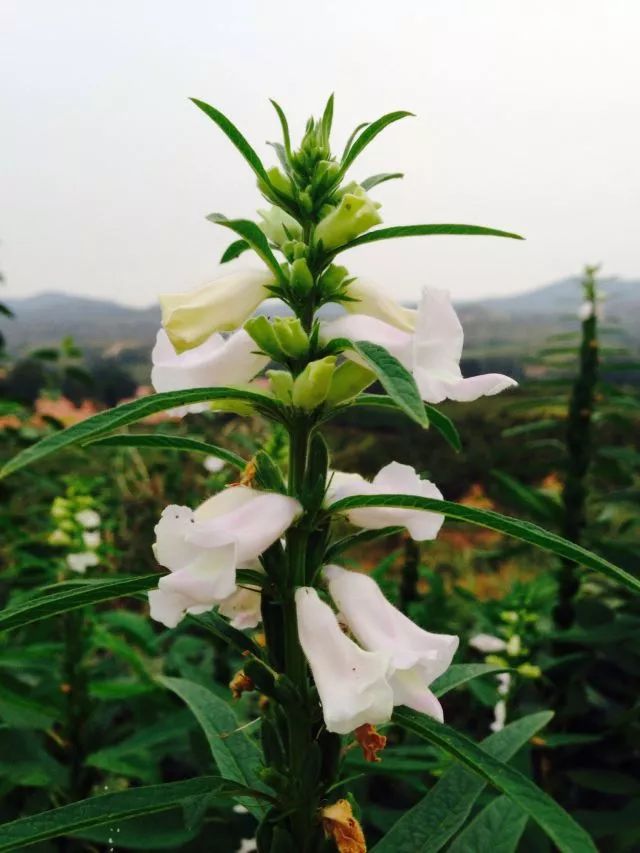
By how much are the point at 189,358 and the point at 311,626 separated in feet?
1.24

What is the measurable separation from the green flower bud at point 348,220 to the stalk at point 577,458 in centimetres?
195

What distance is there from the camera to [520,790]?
0.89 m

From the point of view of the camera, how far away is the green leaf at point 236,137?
0.96 metres

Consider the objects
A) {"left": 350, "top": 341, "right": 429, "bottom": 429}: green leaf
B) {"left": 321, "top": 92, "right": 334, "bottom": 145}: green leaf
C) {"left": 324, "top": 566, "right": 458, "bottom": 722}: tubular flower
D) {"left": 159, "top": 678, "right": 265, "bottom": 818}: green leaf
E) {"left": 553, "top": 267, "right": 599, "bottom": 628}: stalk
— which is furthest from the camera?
{"left": 553, "top": 267, "right": 599, "bottom": 628}: stalk

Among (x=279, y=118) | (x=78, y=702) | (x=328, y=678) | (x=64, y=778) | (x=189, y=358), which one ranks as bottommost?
(x=64, y=778)

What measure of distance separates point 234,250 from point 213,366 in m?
0.18

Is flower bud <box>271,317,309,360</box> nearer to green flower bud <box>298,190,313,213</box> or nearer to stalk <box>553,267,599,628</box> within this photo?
green flower bud <box>298,190,313,213</box>

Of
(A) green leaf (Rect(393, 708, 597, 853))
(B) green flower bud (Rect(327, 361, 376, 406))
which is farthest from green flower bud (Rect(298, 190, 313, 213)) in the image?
(A) green leaf (Rect(393, 708, 597, 853))

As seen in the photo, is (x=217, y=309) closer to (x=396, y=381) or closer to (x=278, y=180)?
(x=278, y=180)

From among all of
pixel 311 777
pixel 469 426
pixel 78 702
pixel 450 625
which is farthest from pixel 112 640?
pixel 469 426

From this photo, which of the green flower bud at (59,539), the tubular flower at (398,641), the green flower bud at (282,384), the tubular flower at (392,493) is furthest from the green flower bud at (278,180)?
the green flower bud at (59,539)

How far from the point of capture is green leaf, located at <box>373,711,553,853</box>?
3.77ft

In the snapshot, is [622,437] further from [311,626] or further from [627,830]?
[311,626]

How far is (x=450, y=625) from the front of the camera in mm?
2908
